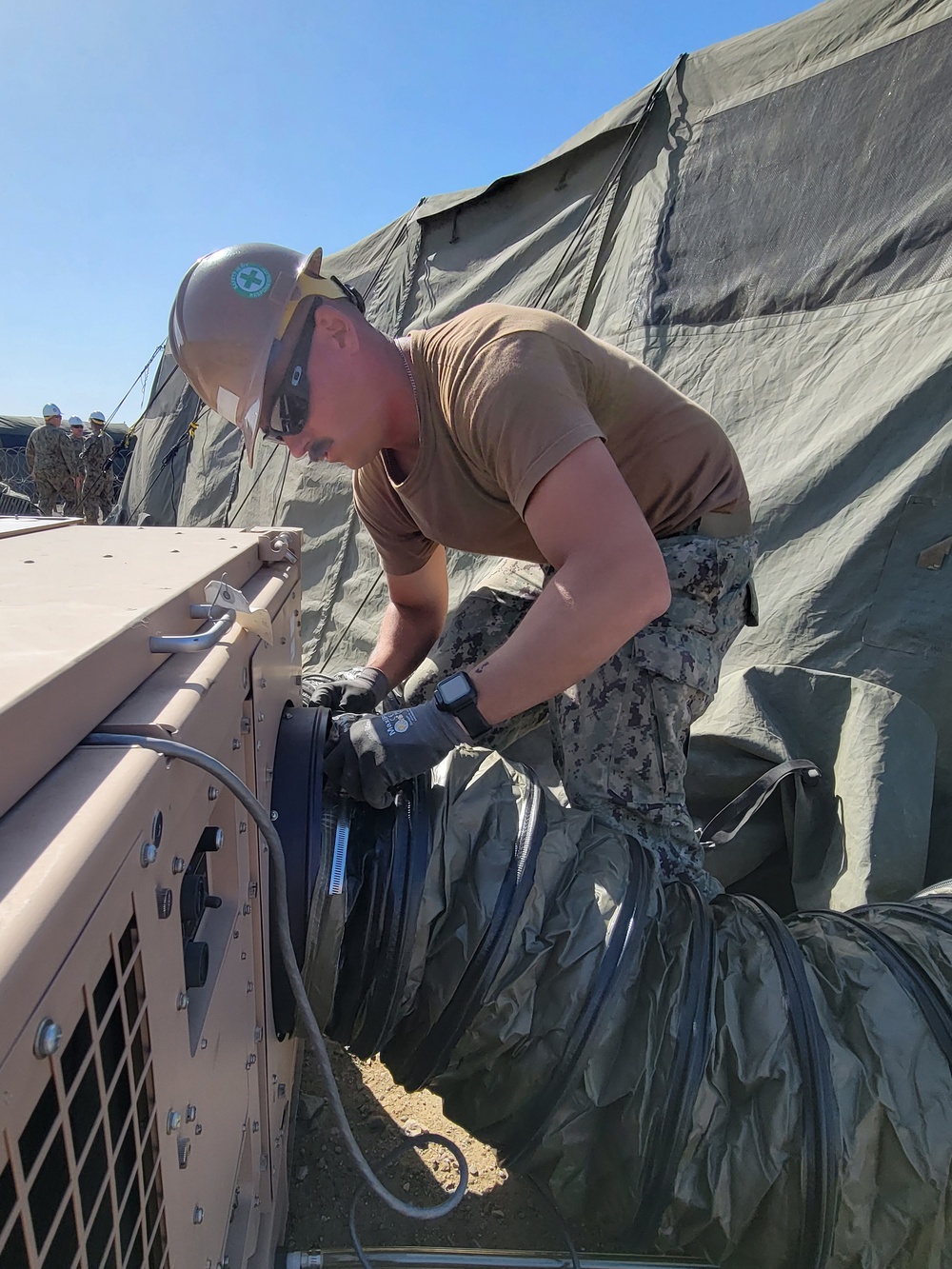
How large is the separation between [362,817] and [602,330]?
2.58m

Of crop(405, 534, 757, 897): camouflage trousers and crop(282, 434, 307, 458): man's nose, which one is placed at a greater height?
crop(282, 434, 307, 458): man's nose

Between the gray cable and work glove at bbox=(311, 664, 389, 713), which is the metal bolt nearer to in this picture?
the gray cable

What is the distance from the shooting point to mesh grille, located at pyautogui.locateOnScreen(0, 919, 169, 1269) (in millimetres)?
407

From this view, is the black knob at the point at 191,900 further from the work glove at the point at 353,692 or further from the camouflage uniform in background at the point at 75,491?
the camouflage uniform in background at the point at 75,491

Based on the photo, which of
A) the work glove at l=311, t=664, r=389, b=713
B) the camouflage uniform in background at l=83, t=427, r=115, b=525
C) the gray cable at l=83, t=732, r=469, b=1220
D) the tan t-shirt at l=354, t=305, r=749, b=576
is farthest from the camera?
the camouflage uniform in background at l=83, t=427, r=115, b=525

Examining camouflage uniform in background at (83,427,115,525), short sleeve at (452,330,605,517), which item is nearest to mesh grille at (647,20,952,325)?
short sleeve at (452,330,605,517)

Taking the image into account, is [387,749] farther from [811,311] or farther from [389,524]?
[811,311]

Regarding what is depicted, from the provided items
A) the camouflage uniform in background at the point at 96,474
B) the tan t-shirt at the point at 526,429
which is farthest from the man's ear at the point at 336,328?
the camouflage uniform in background at the point at 96,474

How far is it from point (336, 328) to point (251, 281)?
0.52 ft

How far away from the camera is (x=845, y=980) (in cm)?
132

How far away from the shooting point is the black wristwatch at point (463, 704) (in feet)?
4.25

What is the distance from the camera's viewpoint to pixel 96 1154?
0.51 metres

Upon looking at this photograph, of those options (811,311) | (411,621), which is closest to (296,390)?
(411,621)

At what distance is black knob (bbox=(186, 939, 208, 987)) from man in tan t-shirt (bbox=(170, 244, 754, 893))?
0.52 m
